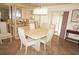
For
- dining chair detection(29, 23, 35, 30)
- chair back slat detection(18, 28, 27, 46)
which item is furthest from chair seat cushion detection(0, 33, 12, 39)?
dining chair detection(29, 23, 35, 30)

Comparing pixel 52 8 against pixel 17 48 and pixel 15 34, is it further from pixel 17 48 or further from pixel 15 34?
pixel 17 48

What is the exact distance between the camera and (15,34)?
192cm

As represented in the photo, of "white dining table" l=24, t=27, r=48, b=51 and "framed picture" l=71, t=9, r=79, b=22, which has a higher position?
"framed picture" l=71, t=9, r=79, b=22

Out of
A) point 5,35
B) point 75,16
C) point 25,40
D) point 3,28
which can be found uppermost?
point 75,16

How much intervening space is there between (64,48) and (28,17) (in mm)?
915

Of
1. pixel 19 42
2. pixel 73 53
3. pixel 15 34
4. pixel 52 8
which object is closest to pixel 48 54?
pixel 73 53

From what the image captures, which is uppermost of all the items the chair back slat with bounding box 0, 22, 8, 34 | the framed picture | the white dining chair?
the framed picture

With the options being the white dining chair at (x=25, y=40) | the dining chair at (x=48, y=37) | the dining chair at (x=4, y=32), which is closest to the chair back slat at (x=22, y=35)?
the white dining chair at (x=25, y=40)

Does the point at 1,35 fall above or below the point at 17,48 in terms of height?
above

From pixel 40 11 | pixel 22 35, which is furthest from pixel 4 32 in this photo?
pixel 40 11

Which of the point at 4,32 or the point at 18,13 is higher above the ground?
the point at 18,13

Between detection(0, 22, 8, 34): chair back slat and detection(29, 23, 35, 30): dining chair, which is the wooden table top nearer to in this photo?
detection(29, 23, 35, 30): dining chair

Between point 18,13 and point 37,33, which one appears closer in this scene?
point 18,13

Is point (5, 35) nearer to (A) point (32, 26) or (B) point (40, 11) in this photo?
(A) point (32, 26)
